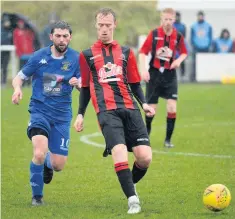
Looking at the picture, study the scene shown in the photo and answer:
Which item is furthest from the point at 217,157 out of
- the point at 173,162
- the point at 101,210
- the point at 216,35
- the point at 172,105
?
the point at 216,35

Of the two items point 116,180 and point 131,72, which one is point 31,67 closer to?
point 131,72

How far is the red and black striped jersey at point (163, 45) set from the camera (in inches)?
562

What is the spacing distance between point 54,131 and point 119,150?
1.36 m

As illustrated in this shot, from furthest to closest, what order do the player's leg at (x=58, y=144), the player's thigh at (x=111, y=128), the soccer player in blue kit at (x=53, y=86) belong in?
1. the player's leg at (x=58, y=144)
2. the soccer player in blue kit at (x=53, y=86)
3. the player's thigh at (x=111, y=128)

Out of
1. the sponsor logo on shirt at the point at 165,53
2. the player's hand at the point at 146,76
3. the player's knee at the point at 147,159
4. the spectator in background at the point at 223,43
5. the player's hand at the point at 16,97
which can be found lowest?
the spectator in background at the point at 223,43

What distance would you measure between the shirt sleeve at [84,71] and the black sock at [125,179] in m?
1.03

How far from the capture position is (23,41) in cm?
2950

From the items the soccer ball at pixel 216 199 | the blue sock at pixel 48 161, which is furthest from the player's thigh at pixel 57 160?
the soccer ball at pixel 216 199

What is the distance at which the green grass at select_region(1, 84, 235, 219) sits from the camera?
881 centimetres

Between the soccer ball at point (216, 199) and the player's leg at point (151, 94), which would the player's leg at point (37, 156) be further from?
the player's leg at point (151, 94)

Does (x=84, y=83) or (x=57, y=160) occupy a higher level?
(x=84, y=83)

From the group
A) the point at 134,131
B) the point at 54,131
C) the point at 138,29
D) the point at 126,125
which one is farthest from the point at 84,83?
the point at 138,29

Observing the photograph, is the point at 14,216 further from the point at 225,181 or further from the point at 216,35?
the point at 216,35

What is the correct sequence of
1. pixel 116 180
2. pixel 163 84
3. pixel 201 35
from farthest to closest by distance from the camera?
pixel 201 35 → pixel 163 84 → pixel 116 180
